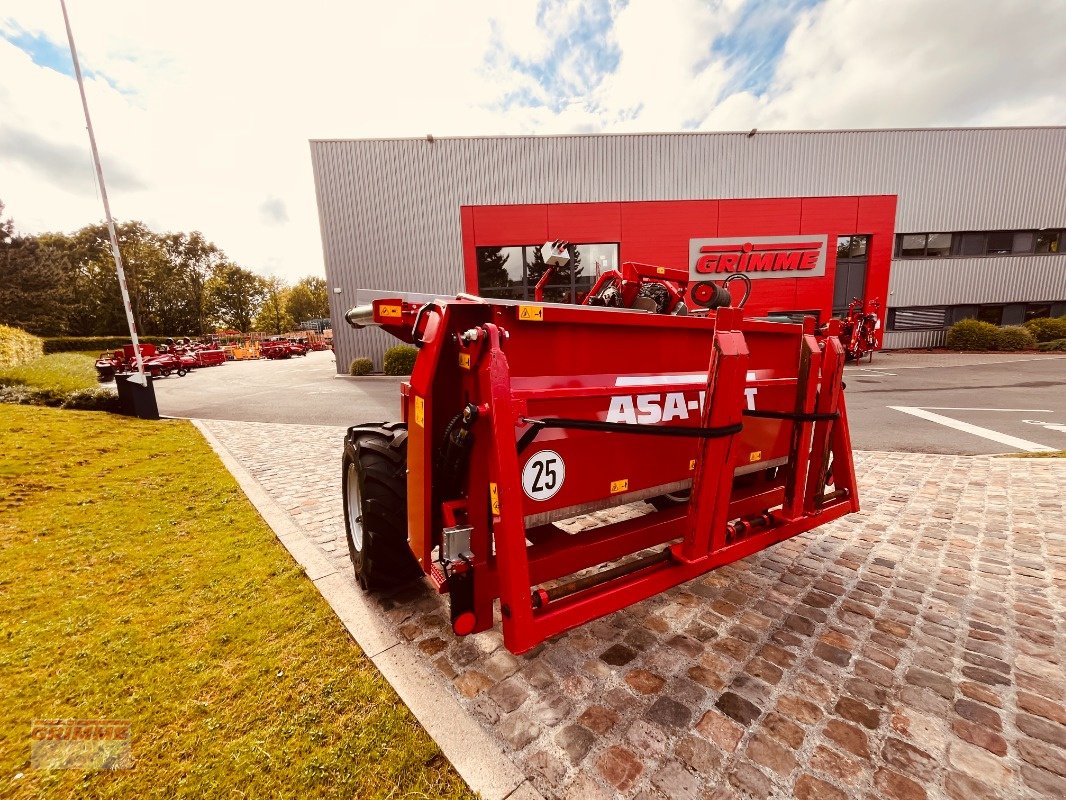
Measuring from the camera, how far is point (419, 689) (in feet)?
7.47

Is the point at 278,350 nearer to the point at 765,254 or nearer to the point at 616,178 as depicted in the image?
the point at 616,178

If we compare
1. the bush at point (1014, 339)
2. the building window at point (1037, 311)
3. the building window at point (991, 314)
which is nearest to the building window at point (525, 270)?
the bush at point (1014, 339)

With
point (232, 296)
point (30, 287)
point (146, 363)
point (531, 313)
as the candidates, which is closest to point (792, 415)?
point (531, 313)

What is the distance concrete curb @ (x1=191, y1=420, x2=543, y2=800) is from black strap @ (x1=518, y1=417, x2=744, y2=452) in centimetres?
135

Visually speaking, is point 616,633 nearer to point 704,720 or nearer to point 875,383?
point 704,720

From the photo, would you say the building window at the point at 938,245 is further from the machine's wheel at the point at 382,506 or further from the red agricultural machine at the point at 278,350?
the red agricultural machine at the point at 278,350

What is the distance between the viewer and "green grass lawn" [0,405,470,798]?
1.84 m

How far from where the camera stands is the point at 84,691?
2254mm

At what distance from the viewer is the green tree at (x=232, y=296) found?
57.4 m

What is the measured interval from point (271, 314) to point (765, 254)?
7085cm

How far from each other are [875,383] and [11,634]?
17.0 meters

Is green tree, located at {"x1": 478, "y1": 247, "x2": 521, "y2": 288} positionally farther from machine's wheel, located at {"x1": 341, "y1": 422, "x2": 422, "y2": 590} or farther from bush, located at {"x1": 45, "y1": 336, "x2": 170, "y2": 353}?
bush, located at {"x1": 45, "y1": 336, "x2": 170, "y2": 353}

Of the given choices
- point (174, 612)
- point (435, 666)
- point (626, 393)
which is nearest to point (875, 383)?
point (626, 393)

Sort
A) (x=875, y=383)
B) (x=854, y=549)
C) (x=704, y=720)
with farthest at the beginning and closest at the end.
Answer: (x=875, y=383) → (x=854, y=549) → (x=704, y=720)
